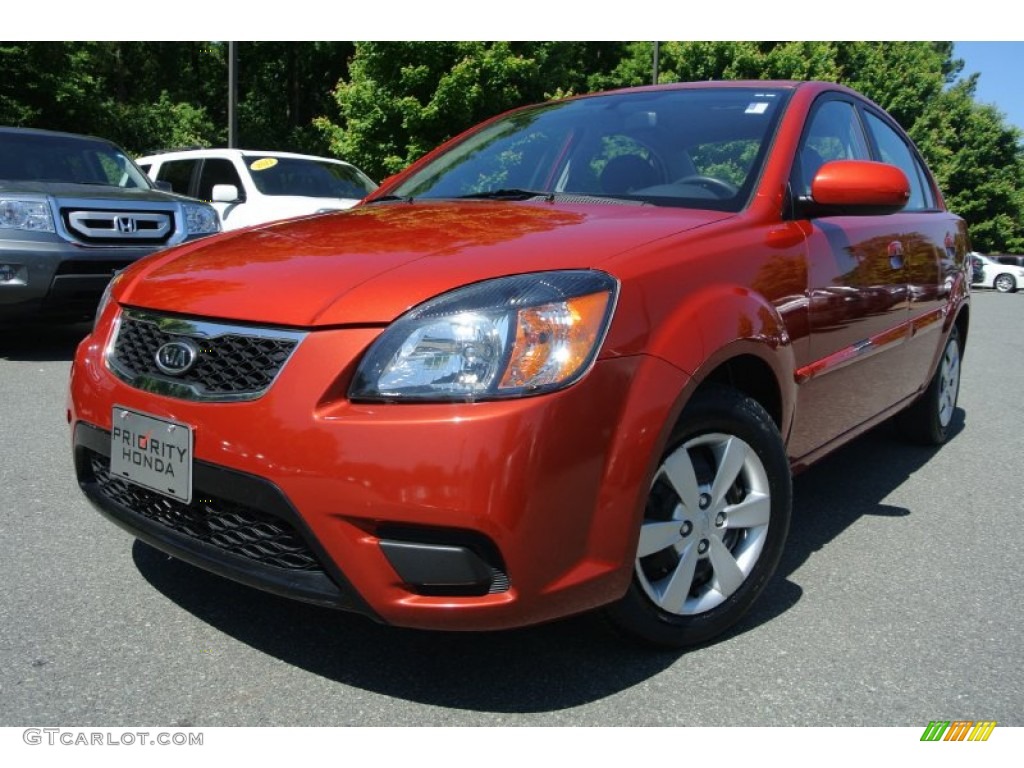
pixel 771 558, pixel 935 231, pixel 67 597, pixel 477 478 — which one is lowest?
pixel 67 597

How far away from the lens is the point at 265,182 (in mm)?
9461

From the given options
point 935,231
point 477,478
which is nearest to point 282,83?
point 935,231

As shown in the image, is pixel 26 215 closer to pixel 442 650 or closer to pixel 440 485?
pixel 442 650

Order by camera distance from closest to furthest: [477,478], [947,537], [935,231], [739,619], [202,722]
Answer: [477,478], [202,722], [739,619], [947,537], [935,231]

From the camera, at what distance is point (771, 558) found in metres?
2.58

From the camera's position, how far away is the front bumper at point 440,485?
1.89 meters

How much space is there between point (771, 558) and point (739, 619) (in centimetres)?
19

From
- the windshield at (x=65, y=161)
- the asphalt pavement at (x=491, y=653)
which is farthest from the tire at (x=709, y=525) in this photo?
the windshield at (x=65, y=161)

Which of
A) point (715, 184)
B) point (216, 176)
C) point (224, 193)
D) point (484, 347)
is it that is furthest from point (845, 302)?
point (216, 176)

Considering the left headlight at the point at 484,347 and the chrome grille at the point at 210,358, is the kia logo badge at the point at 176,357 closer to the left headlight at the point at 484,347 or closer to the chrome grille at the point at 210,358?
the chrome grille at the point at 210,358

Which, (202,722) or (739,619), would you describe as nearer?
(202,722)

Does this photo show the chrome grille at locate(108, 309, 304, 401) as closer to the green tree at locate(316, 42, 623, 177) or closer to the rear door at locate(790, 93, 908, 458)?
the rear door at locate(790, 93, 908, 458)

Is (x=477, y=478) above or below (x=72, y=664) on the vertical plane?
above
